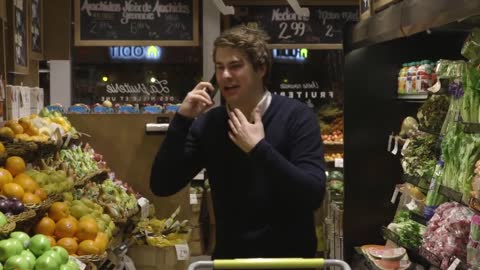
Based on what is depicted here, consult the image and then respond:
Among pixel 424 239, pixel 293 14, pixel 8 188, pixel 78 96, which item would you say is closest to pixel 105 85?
pixel 78 96

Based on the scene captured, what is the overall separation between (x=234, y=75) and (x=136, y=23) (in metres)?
5.02

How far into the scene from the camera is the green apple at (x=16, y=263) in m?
2.70

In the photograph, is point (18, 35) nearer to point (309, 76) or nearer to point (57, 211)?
point (57, 211)

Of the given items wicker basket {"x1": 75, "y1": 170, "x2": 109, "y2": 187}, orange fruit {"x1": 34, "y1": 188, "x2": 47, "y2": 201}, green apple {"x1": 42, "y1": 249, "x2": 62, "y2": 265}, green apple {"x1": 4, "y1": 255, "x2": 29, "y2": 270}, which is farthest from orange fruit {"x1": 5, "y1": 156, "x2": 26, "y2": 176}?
wicker basket {"x1": 75, "y1": 170, "x2": 109, "y2": 187}

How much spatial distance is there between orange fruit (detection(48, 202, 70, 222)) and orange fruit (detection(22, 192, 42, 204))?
288 mm

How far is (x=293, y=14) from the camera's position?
7.87 metres

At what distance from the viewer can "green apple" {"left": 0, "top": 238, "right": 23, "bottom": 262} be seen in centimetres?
274

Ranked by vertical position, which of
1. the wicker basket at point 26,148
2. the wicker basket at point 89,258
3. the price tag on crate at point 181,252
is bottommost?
the price tag on crate at point 181,252

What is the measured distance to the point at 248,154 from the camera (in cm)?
253

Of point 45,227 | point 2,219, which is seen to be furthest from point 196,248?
point 2,219

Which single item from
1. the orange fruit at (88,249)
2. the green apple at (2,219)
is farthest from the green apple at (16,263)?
the orange fruit at (88,249)

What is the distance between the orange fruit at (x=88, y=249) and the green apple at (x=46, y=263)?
0.54m

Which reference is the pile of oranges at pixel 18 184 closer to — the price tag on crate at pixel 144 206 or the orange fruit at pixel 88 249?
the orange fruit at pixel 88 249

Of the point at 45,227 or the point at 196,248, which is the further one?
the point at 196,248
